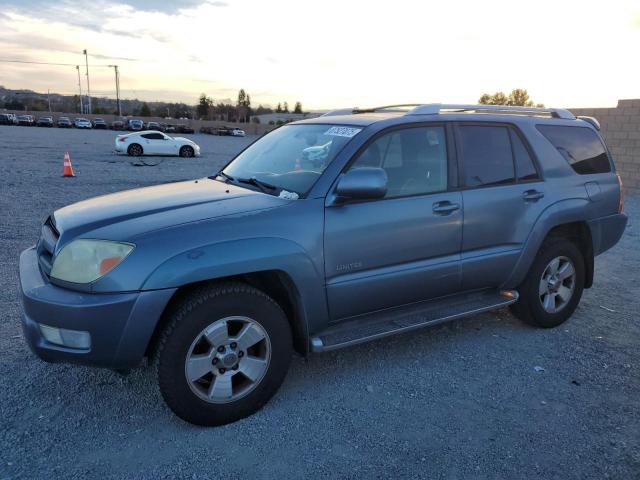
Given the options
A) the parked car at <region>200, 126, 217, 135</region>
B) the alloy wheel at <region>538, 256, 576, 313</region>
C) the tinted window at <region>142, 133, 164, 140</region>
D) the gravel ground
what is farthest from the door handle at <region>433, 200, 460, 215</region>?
the parked car at <region>200, 126, 217, 135</region>

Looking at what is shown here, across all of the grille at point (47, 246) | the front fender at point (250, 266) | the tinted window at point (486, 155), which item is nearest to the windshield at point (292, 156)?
the front fender at point (250, 266)

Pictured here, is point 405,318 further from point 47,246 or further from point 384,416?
point 47,246

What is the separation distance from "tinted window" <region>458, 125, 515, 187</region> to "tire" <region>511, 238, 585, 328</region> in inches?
32.7

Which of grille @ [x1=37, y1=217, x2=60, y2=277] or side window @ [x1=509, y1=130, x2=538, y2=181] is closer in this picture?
grille @ [x1=37, y1=217, x2=60, y2=277]

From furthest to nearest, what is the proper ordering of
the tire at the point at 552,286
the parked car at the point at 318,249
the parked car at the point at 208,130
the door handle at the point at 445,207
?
1. the parked car at the point at 208,130
2. the tire at the point at 552,286
3. the door handle at the point at 445,207
4. the parked car at the point at 318,249

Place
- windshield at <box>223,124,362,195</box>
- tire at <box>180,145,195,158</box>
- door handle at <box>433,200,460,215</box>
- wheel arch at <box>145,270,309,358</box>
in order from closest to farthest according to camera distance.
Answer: wheel arch at <box>145,270,309,358</box> → windshield at <box>223,124,362,195</box> → door handle at <box>433,200,460,215</box> → tire at <box>180,145,195,158</box>

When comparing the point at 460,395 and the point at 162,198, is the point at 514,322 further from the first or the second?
the point at 162,198

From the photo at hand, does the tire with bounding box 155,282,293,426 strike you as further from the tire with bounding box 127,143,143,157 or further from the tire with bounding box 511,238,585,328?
the tire with bounding box 127,143,143,157

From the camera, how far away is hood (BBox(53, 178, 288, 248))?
120 inches

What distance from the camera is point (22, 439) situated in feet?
9.77

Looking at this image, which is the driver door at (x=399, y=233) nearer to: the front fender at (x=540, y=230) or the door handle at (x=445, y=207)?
the door handle at (x=445, y=207)

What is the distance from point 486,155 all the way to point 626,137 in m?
13.1

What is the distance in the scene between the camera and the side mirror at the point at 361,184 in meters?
3.32

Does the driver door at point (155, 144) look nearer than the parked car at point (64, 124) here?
Yes
